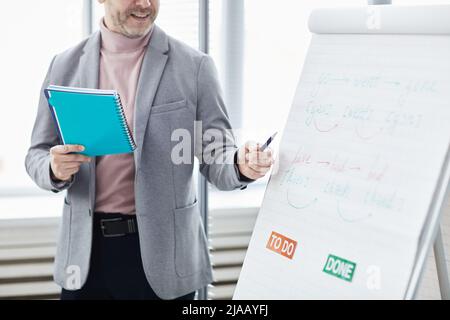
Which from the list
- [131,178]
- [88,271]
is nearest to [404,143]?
[131,178]

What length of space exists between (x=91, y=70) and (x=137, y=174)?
0.30 metres

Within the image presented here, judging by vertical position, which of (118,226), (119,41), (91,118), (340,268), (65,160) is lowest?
(118,226)

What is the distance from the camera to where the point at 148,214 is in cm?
164

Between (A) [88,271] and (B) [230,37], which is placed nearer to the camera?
(A) [88,271]

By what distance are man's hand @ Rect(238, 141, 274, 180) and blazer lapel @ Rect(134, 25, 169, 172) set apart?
28cm

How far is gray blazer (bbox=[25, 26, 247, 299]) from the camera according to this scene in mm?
1642

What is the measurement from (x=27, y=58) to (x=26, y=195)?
54cm

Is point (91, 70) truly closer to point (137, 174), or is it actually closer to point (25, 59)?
point (137, 174)

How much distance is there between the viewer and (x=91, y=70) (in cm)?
167

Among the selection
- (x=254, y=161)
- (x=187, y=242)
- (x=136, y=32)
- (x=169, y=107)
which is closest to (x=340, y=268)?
(x=254, y=161)

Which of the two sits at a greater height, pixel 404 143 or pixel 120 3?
pixel 120 3

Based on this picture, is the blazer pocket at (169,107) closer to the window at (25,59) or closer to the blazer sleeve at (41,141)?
the blazer sleeve at (41,141)
